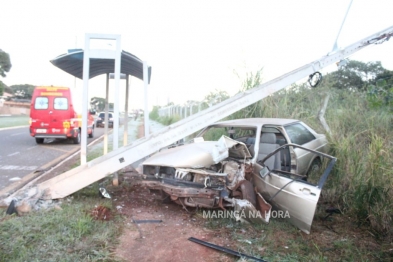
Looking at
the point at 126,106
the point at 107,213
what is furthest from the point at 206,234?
the point at 126,106

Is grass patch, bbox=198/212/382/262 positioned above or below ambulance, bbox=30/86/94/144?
below

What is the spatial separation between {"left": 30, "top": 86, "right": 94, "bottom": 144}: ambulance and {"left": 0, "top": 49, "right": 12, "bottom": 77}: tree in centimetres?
3823

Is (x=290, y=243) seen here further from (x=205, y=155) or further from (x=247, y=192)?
(x=205, y=155)

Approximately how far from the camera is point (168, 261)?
297 centimetres

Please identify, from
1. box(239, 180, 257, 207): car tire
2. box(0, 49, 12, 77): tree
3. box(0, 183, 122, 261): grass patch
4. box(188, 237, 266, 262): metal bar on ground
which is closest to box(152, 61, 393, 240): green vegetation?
box(239, 180, 257, 207): car tire

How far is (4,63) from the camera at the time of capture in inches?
1670

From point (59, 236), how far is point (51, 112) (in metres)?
9.34

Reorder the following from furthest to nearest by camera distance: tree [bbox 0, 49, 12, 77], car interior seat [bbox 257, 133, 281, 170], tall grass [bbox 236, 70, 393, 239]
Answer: tree [bbox 0, 49, 12, 77] < car interior seat [bbox 257, 133, 281, 170] < tall grass [bbox 236, 70, 393, 239]

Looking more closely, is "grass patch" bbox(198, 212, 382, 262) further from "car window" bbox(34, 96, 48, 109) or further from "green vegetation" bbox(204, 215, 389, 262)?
"car window" bbox(34, 96, 48, 109)

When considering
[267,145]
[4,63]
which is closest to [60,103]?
[267,145]

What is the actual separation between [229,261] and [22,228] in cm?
237

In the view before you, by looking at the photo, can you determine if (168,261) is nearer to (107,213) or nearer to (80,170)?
(107,213)

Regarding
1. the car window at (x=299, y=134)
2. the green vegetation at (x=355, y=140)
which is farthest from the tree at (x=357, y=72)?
the car window at (x=299, y=134)

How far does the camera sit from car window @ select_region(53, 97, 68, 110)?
449 inches
